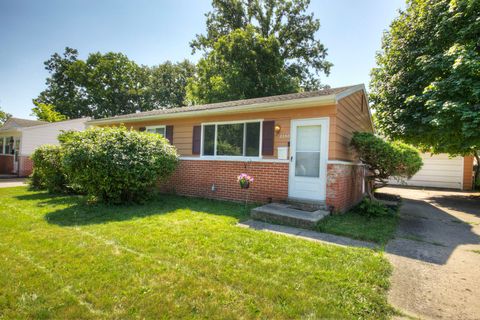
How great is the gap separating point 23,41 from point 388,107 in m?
15.9

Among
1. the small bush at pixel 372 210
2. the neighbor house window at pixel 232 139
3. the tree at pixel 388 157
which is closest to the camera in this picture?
the tree at pixel 388 157

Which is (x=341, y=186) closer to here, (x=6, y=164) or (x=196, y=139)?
(x=196, y=139)

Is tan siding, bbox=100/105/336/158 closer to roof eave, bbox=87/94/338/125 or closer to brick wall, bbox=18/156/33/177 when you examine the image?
roof eave, bbox=87/94/338/125

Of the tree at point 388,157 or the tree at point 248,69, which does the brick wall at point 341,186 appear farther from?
the tree at point 248,69

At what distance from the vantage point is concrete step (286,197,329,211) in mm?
5719

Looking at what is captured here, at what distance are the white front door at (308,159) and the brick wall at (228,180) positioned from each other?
29 centimetres

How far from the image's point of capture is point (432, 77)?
8461mm

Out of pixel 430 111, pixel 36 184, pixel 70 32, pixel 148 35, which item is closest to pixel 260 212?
pixel 430 111

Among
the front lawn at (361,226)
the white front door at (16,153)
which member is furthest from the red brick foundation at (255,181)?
the white front door at (16,153)

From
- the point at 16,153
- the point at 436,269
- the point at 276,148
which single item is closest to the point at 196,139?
the point at 276,148

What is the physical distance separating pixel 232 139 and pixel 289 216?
3.29m

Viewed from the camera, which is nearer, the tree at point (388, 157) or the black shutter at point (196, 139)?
the tree at point (388, 157)

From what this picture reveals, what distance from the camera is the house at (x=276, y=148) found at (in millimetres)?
5867

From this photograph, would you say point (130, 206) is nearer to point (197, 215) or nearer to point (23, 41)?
point (197, 215)
